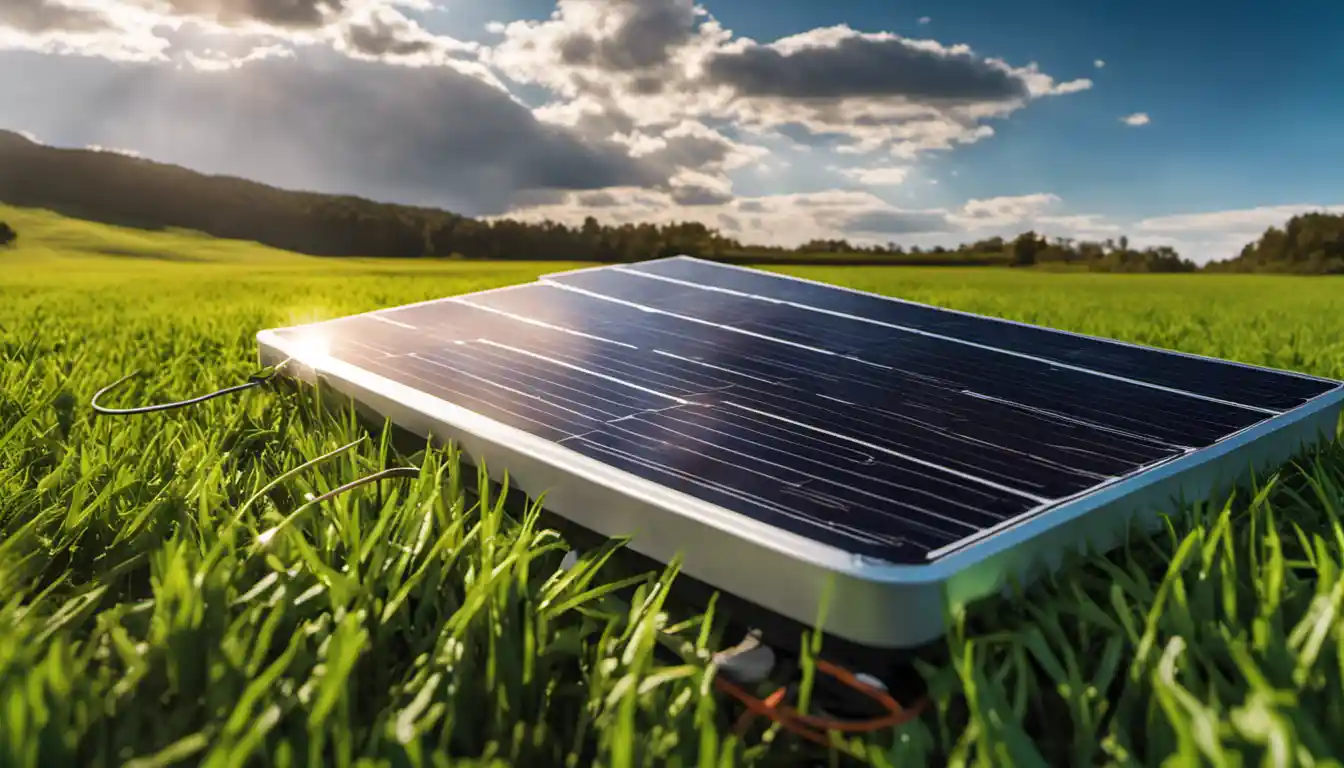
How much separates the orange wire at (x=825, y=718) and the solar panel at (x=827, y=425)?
0.26 ft

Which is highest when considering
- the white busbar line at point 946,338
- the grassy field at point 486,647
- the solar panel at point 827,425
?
the white busbar line at point 946,338

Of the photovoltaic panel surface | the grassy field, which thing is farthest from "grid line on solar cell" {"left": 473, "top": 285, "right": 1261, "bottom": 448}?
the grassy field

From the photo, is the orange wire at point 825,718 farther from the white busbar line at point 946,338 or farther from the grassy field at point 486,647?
the white busbar line at point 946,338

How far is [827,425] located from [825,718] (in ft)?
3.16

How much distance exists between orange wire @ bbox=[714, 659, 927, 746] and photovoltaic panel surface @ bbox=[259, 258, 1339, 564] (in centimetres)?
22

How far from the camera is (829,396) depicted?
2859 millimetres

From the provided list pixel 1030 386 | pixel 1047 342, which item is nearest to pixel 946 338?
pixel 1047 342

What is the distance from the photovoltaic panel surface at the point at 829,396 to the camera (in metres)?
2.04

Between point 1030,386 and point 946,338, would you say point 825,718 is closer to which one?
point 1030,386

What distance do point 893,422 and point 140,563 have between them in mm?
1881

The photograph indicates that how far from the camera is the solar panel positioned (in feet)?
5.97

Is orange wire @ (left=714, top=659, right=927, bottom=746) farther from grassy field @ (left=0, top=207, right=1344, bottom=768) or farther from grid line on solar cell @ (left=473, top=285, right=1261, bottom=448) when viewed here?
grid line on solar cell @ (left=473, top=285, right=1261, bottom=448)

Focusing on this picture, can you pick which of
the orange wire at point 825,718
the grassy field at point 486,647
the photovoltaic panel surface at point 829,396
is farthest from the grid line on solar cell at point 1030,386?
the orange wire at point 825,718

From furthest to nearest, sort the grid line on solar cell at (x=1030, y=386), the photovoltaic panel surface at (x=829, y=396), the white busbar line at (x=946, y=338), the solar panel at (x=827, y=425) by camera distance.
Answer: the white busbar line at (x=946, y=338) < the grid line on solar cell at (x=1030, y=386) < the photovoltaic panel surface at (x=829, y=396) < the solar panel at (x=827, y=425)
